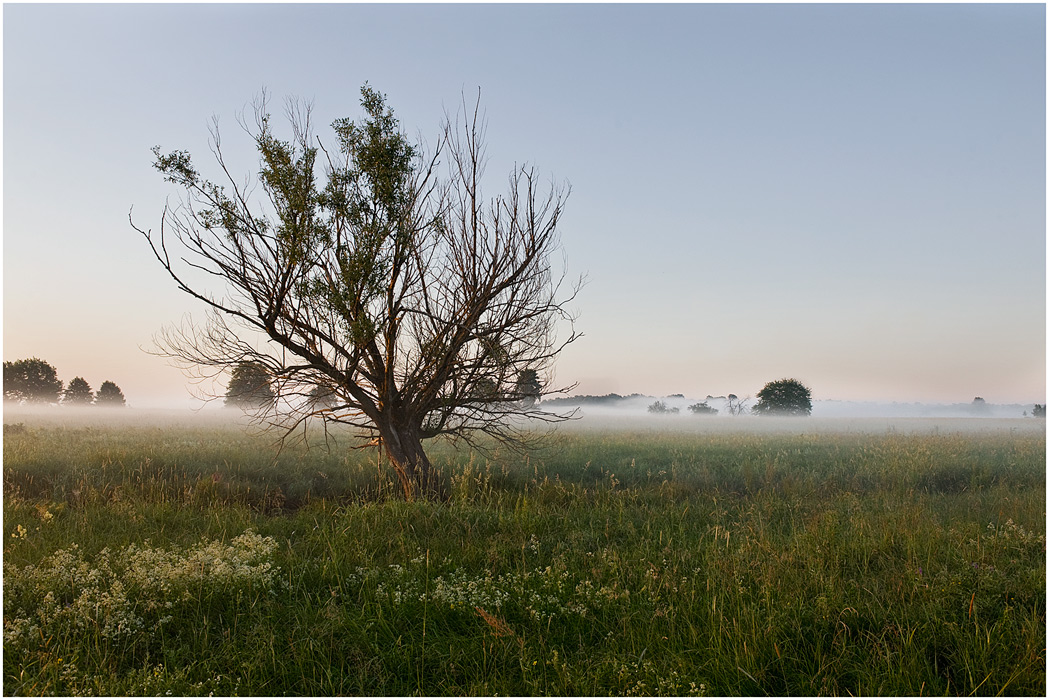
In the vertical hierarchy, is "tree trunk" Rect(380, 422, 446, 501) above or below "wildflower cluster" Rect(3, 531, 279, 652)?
above

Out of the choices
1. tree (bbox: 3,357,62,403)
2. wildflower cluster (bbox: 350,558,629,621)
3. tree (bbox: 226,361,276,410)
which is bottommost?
wildflower cluster (bbox: 350,558,629,621)

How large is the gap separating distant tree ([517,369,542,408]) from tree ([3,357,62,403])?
6380 cm

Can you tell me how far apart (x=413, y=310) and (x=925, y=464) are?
11.5 meters

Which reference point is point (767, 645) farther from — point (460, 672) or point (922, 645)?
point (460, 672)

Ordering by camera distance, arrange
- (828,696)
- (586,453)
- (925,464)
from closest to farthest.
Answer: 1. (828,696)
2. (925,464)
3. (586,453)

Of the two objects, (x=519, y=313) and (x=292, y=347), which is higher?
(x=519, y=313)

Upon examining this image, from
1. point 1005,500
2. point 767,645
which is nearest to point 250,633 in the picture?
point 767,645

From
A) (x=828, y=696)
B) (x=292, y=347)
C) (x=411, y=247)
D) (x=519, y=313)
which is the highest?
(x=411, y=247)

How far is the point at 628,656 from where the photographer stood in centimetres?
375

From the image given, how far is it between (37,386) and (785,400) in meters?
79.4

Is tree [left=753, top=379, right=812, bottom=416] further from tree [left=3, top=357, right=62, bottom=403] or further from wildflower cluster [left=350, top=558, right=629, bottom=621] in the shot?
tree [left=3, top=357, right=62, bottom=403]

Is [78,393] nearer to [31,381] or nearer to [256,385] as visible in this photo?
[31,381]

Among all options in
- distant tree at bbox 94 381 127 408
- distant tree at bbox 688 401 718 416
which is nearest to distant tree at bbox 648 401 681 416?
distant tree at bbox 688 401 718 416

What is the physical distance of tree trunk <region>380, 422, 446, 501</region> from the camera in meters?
9.16
